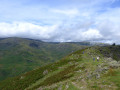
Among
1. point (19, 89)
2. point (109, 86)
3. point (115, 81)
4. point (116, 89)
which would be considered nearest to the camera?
point (116, 89)

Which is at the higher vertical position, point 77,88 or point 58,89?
point 77,88

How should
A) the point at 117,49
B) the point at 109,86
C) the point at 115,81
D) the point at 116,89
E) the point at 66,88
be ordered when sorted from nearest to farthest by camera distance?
the point at 116,89, the point at 109,86, the point at 115,81, the point at 66,88, the point at 117,49

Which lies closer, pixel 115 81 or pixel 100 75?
pixel 115 81

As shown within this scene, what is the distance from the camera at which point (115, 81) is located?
34.8 metres

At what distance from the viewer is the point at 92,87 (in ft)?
113

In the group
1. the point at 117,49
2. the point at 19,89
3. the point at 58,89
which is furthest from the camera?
the point at 117,49

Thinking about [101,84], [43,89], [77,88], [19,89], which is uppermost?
[101,84]

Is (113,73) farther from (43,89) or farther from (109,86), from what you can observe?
(43,89)

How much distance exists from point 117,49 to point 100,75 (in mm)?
152877

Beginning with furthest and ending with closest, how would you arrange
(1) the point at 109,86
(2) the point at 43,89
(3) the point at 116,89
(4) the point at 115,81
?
(2) the point at 43,89
(4) the point at 115,81
(1) the point at 109,86
(3) the point at 116,89

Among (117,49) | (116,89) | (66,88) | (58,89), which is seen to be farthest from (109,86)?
(117,49)

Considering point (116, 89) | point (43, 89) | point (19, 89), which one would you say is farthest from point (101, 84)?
point (19, 89)

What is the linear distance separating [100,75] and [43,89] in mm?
27199

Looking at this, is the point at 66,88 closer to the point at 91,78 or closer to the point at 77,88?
the point at 77,88
